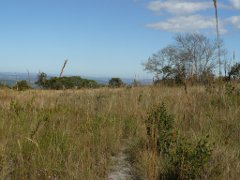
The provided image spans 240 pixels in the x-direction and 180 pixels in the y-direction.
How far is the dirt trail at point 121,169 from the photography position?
3342 millimetres

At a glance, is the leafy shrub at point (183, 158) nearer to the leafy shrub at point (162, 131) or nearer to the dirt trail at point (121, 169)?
the leafy shrub at point (162, 131)

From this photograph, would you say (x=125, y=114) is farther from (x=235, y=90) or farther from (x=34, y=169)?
(x=34, y=169)

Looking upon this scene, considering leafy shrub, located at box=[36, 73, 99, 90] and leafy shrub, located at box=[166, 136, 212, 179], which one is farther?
leafy shrub, located at box=[36, 73, 99, 90]

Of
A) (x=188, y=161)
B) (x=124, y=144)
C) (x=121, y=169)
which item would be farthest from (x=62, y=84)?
(x=188, y=161)

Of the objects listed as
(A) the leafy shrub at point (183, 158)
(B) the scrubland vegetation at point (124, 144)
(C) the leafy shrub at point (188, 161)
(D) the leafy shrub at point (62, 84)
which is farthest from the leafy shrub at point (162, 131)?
(D) the leafy shrub at point (62, 84)

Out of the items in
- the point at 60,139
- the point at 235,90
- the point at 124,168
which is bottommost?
the point at 124,168

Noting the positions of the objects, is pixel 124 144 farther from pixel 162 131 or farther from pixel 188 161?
pixel 188 161

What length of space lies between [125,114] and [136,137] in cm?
125

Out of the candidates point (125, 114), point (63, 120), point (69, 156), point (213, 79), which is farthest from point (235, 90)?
point (69, 156)

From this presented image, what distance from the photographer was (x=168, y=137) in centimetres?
386

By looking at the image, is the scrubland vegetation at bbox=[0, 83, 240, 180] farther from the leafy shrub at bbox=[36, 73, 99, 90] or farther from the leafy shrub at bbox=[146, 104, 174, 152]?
the leafy shrub at bbox=[36, 73, 99, 90]

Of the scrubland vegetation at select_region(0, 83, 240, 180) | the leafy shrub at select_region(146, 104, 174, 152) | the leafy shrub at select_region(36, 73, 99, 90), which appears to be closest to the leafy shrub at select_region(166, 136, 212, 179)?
the scrubland vegetation at select_region(0, 83, 240, 180)

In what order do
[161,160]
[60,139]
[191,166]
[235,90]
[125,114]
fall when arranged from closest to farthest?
[191,166]
[161,160]
[60,139]
[125,114]
[235,90]

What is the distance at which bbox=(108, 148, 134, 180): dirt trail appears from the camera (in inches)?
132
